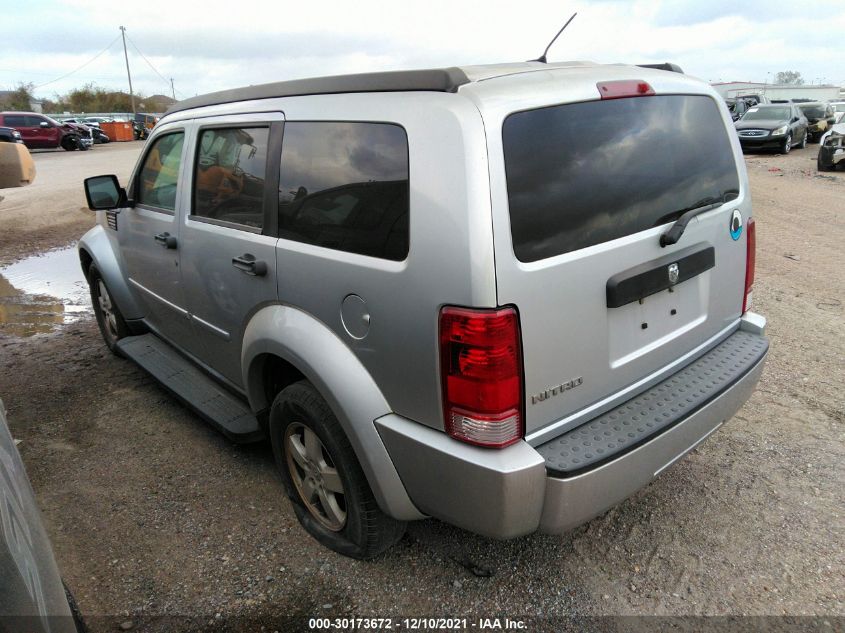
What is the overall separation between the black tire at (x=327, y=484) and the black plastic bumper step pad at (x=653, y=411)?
780 mm

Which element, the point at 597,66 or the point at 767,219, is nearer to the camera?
the point at 597,66

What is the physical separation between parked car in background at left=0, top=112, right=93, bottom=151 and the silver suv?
1299 inches

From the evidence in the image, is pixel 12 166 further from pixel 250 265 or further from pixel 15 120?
pixel 15 120

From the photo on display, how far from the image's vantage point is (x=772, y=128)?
1934 centimetres

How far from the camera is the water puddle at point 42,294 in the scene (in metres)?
5.95

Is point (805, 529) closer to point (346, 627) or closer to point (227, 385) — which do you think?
point (346, 627)

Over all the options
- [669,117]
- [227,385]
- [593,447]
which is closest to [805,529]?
[593,447]

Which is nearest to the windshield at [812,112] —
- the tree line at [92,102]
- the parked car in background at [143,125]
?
the parked car in background at [143,125]

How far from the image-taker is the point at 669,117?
2.53 m

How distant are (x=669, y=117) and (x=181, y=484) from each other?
9.84 feet

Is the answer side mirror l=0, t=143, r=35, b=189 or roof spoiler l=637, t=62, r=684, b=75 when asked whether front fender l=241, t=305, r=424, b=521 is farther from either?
roof spoiler l=637, t=62, r=684, b=75

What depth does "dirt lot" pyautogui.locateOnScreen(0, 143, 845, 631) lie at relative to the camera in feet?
8.01

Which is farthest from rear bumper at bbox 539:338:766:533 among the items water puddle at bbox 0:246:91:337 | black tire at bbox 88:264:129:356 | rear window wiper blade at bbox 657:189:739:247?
water puddle at bbox 0:246:91:337

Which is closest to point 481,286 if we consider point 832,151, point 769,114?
point 832,151
